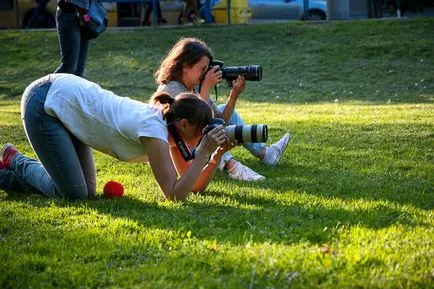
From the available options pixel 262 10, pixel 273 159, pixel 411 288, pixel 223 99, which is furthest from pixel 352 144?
pixel 262 10

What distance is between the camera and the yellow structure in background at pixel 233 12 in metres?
20.2

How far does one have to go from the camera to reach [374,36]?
17.0 m

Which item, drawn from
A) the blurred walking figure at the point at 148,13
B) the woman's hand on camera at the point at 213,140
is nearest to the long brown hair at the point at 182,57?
the woman's hand on camera at the point at 213,140

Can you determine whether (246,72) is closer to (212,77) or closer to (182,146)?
(212,77)

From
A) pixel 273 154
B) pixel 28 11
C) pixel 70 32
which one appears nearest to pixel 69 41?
pixel 70 32

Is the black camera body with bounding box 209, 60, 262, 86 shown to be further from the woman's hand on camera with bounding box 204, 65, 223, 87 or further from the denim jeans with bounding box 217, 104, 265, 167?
the denim jeans with bounding box 217, 104, 265, 167

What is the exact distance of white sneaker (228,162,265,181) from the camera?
580 centimetres

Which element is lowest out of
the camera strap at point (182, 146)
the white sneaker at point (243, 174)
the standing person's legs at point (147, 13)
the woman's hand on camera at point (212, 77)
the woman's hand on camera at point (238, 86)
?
the white sneaker at point (243, 174)

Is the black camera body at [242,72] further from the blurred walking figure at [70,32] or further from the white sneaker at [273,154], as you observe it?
the blurred walking figure at [70,32]

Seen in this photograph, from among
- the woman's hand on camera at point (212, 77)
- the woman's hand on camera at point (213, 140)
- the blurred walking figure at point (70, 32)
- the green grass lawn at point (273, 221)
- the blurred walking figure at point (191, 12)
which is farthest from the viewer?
the blurred walking figure at point (191, 12)

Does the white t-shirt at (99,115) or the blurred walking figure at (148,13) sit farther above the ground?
the white t-shirt at (99,115)

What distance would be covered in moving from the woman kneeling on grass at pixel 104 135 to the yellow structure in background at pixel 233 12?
15341mm

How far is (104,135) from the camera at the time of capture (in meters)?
4.91

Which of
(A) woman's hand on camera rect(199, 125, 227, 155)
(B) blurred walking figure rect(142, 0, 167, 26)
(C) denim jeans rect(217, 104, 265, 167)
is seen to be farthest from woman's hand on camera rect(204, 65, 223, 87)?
(B) blurred walking figure rect(142, 0, 167, 26)
